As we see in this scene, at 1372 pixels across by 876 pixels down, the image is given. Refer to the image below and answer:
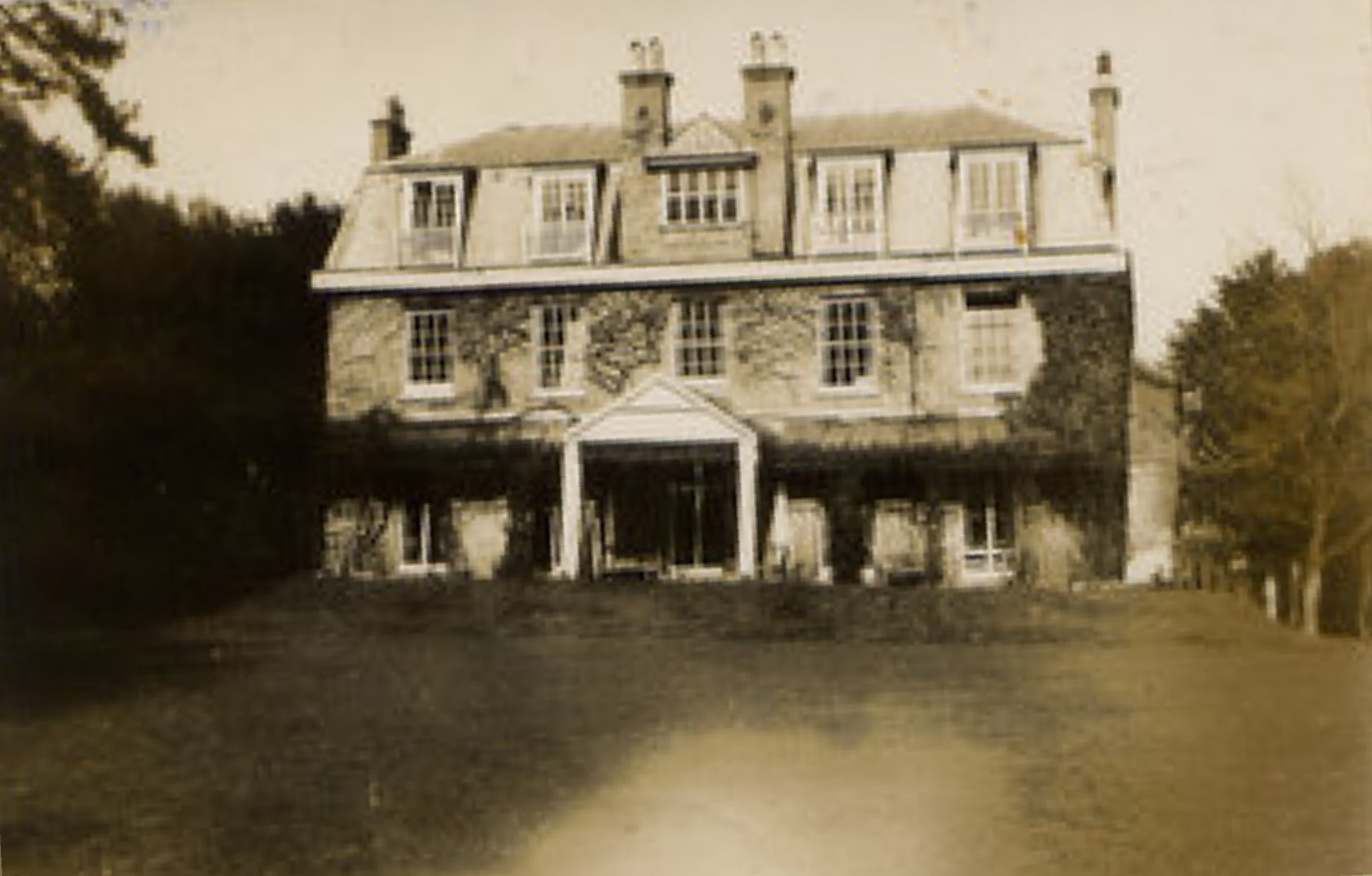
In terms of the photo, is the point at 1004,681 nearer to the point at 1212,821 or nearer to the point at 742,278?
the point at 1212,821

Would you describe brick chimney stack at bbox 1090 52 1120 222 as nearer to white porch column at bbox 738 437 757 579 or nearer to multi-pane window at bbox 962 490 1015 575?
multi-pane window at bbox 962 490 1015 575

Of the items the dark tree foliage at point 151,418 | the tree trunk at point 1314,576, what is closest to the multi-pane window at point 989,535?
the tree trunk at point 1314,576

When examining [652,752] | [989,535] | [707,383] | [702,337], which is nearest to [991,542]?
[989,535]

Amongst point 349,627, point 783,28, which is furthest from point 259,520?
point 783,28

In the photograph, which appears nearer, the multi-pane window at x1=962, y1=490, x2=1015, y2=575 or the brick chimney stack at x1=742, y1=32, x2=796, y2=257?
the brick chimney stack at x1=742, y1=32, x2=796, y2=257

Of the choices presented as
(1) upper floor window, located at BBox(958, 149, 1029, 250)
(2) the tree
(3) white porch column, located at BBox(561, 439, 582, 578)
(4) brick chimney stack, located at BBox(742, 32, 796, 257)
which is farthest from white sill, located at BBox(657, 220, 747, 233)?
(2) the tree

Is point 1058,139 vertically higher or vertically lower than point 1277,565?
higher

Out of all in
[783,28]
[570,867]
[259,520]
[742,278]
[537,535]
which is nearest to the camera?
[570,867]
